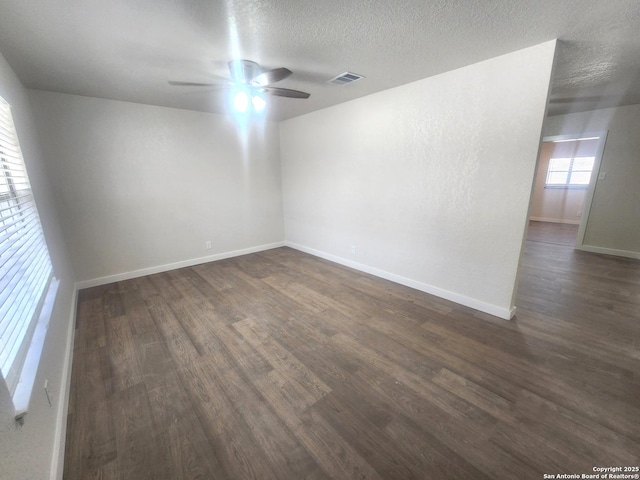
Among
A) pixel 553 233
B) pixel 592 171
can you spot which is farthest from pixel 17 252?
pixel 553 233

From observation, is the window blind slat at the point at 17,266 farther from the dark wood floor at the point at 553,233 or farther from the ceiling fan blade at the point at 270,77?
the dark wood floor at the point at 553,233

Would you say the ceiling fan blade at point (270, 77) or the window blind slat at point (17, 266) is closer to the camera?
the window blind slat at point (17, 266)

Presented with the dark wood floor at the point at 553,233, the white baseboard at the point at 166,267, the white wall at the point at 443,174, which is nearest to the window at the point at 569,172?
the dark wood floor at the point at 553,233

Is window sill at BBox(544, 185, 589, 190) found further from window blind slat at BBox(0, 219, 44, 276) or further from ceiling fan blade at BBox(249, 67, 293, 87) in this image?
window blind slat at BBox(0, 219, 44, 276)

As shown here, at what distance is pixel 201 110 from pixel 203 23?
2.47m

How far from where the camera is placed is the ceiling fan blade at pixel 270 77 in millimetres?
2098

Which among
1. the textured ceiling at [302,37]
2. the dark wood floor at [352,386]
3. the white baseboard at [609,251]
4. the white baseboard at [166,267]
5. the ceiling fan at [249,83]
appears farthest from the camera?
the white baseboard at [609,251]

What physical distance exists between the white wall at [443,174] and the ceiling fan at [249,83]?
47.9 inches

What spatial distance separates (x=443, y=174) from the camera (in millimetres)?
2771

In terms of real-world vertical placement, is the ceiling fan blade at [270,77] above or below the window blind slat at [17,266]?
above

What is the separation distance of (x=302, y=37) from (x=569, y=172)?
8223 mm

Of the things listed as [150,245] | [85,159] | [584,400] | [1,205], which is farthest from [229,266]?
[584,400]

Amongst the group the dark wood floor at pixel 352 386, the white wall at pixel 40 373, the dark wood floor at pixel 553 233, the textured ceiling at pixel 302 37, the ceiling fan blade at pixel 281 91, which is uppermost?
the textured ceiling at pixel 302 37

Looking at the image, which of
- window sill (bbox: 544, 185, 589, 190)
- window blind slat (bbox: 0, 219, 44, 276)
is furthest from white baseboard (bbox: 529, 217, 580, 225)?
window blind slat (bbox: 0, 219, 44, 276)
